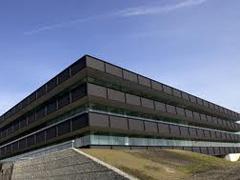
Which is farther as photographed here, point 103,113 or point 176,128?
point 176,128

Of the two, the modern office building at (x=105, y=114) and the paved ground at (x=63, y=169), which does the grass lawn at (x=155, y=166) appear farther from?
the modern office building at (x=105, y=114)

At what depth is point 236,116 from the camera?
6700 centimetres

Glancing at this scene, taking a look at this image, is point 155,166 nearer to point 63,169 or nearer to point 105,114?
point 63,169

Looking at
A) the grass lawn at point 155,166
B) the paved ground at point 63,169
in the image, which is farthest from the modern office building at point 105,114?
the grass lawn at point 155,166

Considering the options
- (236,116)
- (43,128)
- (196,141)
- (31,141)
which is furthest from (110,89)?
(236,116)

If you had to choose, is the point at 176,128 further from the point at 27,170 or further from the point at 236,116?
the point at 236,116

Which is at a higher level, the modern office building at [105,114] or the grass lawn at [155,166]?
the modern office building at [105,114]

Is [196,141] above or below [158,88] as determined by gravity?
below

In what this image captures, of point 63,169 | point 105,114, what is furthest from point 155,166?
point 105,114

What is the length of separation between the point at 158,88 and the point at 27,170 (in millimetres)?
18015

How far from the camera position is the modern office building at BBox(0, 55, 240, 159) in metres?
31.8

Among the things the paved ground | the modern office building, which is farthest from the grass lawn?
the modern office building

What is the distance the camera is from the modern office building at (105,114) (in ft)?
104

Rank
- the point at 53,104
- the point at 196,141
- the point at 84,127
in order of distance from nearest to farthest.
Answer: the point at 84,127 → the point at 53,104 → the point at 196,141
